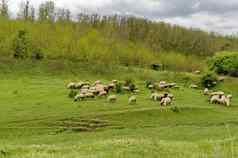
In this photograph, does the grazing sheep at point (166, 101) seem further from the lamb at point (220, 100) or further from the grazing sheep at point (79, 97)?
the grazing sheep at point (79, 97)

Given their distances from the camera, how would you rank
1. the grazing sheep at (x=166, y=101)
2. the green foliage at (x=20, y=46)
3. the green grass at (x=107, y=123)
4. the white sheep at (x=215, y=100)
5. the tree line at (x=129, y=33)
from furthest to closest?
the tree line at (x=129, y=33) → the green foliage at (x=20, y=46) → the white sheep at (x=215, y=100) → the grazing sheep at (x=166, y=101) → the green grass at (x=107, y=123)

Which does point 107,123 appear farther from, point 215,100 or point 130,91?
point 215,100

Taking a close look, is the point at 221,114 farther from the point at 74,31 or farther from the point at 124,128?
the point at 74,31

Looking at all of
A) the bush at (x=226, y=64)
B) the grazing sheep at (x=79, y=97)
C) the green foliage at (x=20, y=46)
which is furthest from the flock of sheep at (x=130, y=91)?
the green foliage at (x=20, y=46)

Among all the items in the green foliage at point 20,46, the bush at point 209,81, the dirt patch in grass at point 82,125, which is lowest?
the bush at point 209,81

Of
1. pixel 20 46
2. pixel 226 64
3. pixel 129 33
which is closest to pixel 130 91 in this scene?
pixel 226 64

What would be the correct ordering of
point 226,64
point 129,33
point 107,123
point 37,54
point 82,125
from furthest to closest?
point 129,33 < point 37,54 < point 226,64 < point 107,123 < point 82,125

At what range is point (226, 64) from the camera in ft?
156

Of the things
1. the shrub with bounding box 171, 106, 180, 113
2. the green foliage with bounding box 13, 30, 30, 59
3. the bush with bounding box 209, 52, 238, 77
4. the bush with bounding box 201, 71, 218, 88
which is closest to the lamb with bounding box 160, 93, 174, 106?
the shrub with bounding box 171, 106, 180, 113

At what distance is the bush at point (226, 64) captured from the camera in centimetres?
4688

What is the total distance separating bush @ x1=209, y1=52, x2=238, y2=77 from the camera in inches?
1845

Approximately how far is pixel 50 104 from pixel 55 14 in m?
58.8

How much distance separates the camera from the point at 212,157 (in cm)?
793

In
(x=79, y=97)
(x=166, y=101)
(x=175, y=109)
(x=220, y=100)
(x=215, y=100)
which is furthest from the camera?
(x=215, y=100)
